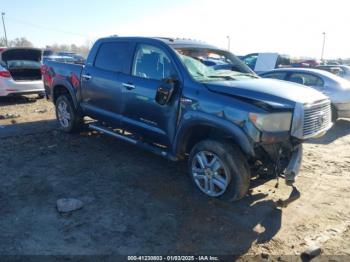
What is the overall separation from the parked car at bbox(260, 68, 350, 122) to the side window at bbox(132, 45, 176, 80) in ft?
16.7

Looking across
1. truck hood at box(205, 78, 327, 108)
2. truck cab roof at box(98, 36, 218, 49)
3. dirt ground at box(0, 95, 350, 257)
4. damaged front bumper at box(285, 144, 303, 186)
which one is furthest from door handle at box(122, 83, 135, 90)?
damaged front bumper at box(285, 144, 303, 186)

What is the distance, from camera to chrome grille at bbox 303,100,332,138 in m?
3.98

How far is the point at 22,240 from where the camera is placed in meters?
3.35

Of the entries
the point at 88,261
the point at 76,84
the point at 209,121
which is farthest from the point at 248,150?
the point at 76,84

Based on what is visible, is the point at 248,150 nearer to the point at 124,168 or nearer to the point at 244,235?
the point at 244,235

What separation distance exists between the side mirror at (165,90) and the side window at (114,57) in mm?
943

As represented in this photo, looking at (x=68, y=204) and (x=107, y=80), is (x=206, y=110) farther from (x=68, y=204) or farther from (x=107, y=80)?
(x=107, y=80)

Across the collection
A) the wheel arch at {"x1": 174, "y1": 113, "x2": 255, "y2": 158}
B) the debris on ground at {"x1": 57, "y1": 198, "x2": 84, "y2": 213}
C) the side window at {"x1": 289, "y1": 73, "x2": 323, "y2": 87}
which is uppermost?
the side window at {"x1": 289, "y1": 73, "x2": 323, "y2": 87}

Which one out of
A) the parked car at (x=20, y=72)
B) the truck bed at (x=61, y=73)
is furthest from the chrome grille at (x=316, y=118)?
the parked car at (x=20, y=72)

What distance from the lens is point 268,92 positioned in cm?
402

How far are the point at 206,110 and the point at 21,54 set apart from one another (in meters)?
Result: 8.78

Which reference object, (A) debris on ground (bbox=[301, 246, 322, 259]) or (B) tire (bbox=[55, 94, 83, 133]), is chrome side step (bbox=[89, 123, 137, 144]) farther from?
(A) debris on ground (bbox=[301, 246, 322, 259])

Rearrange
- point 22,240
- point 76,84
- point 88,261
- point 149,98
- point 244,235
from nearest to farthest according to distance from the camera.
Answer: point 88,261, point 22,240, point 244,235, point 149,98, point 76,84

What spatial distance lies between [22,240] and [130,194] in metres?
1.43
